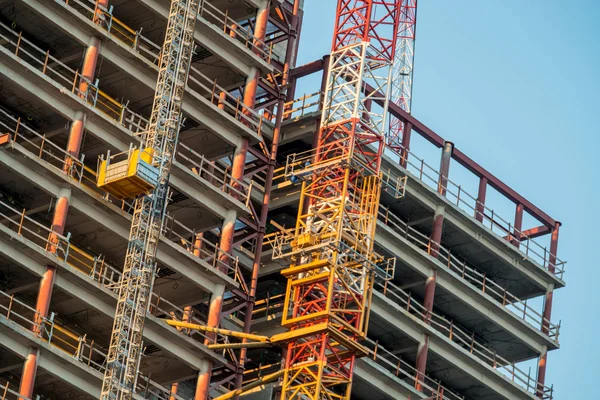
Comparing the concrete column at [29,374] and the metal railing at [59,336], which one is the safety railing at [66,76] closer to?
the metal railing at [59,336]

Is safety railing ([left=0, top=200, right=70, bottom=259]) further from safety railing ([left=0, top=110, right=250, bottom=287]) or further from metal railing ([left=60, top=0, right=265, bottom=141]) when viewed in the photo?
metal railing ([left=60, top=0, right=265, bottom=141])

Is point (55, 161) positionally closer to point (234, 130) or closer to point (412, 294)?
point (234, 130)

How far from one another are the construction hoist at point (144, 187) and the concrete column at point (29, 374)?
156 inches

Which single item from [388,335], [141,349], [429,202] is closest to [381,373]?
[388,335]

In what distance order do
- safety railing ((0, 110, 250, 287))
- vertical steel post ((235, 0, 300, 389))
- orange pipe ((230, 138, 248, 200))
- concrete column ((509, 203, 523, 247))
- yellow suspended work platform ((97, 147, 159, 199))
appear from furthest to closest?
concrete column ((509, 203, 523, 247))
orange pipe ((230, 138, 248, 200))
vertical steel post ((235, 0, 300, 389))
safety railing ((0, 110, 250, 287))
yellow suspended work platform ((97, 147, 159, 199))

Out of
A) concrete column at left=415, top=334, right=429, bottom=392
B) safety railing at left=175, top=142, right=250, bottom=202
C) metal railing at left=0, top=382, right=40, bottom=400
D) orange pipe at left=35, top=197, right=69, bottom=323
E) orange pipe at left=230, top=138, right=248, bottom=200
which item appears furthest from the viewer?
concrete column at left=415, top=334, right=429, bottom=392

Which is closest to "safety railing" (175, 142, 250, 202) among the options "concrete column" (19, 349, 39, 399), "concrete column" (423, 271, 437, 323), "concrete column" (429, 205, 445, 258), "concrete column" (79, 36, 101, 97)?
"concrete column" (79, 36, 101, 97)

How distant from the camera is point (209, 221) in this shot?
114812 mm

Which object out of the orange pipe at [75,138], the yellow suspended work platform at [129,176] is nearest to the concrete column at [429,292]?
the yellow suspended work platform at [129,176]

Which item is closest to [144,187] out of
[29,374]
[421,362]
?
[29,374]

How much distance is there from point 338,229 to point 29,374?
2241 cm

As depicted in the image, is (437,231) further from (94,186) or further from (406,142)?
(94,186)

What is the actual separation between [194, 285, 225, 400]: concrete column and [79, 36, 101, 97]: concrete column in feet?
44.7

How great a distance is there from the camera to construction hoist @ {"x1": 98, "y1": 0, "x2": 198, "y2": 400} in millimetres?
102625
